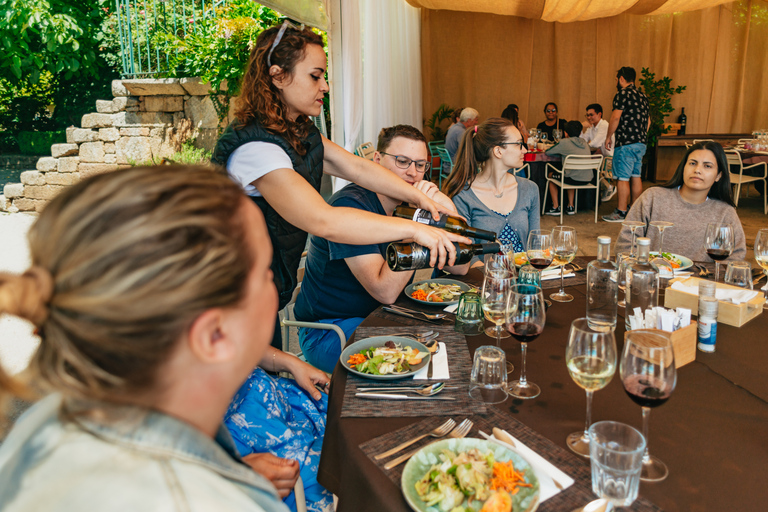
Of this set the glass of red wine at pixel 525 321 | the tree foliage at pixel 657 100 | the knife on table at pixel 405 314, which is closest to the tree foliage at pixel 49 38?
the knife on table at pixel 405 314

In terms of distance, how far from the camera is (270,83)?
1752 millimetres

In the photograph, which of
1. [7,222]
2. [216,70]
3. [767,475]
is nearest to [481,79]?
[216,70]

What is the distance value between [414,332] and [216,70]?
567 cm

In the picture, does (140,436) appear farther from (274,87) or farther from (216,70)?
(216,70)

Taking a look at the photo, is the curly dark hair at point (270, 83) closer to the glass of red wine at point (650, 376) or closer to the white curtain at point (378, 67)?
the glass of red wine at point (650, 376)

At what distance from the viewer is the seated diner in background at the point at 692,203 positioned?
2613 mm

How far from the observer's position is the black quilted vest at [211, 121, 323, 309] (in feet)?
5.50

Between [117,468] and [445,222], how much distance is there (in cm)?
157

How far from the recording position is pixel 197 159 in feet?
21.7

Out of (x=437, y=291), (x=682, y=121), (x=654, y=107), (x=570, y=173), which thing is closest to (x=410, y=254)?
(x=437, y=291)

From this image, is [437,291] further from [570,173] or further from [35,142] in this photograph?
[35,142]

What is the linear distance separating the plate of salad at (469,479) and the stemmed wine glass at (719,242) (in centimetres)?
146

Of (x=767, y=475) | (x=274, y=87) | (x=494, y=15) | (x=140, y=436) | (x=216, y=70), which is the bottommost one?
(x=767, y=475)

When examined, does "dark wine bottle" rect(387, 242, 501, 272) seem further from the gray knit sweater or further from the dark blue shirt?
the gray knit sweater
